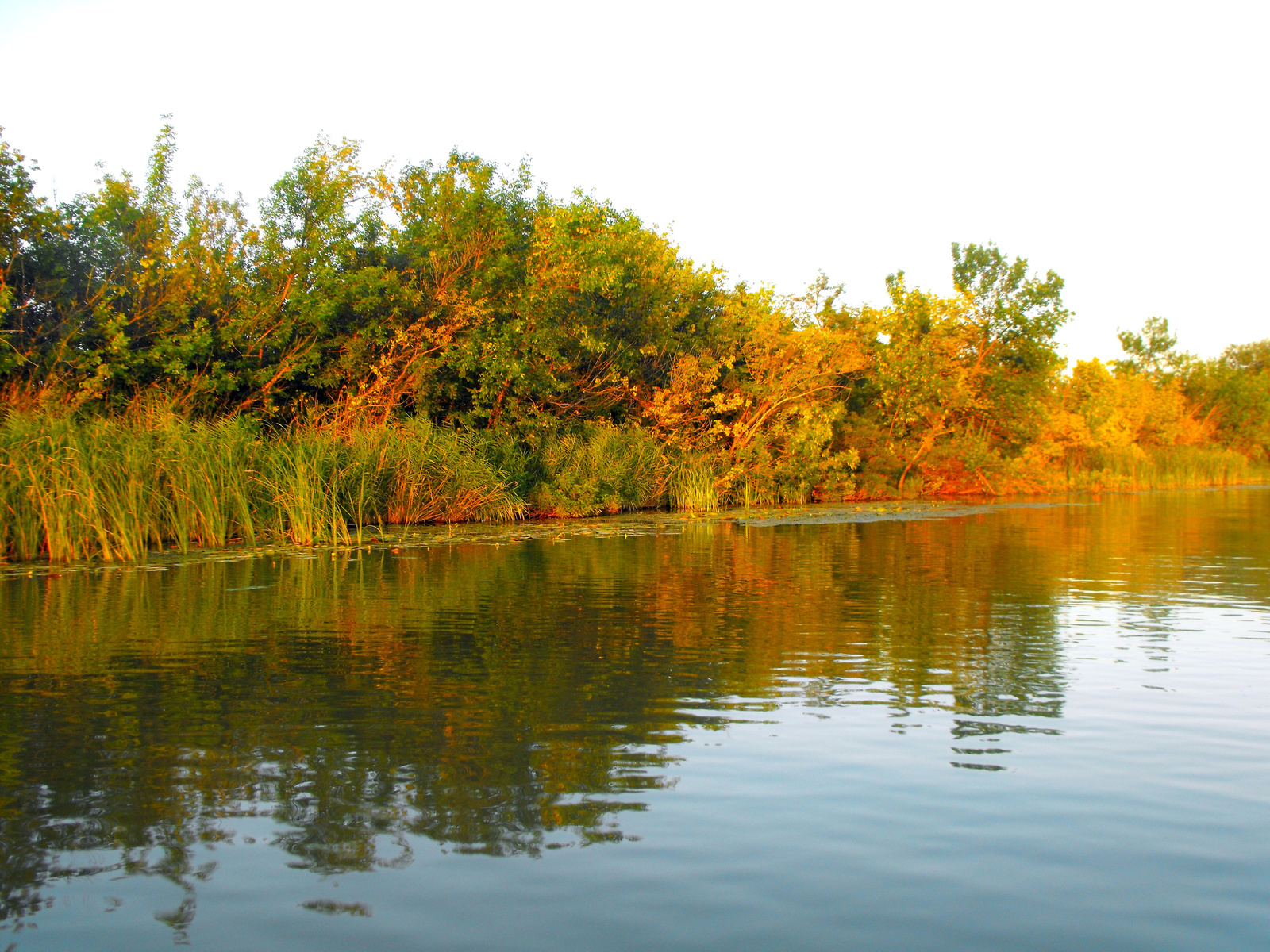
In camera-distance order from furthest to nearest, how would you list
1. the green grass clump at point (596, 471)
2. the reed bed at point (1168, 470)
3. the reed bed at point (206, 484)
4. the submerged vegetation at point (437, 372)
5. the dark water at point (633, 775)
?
the reed bed at point (1168, 470), the green grass clump at point (596, 471), the submerged vegetation at point (437, 372), the reed bed at point (206, 484), the dark water at point (633, 775)

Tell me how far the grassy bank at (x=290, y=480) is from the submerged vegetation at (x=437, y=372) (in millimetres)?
52

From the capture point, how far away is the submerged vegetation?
48.5 feet

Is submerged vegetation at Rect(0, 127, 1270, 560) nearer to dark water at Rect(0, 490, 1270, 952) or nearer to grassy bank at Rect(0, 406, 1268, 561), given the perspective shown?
grassy bank at Rect(0, 406, 1268, 561)

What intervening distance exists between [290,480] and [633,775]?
11935 mm

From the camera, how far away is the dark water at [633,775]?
302 cm

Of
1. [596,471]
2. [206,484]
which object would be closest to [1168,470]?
[596,471]

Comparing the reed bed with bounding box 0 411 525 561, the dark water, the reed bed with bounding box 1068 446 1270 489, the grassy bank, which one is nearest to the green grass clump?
the grassy bank

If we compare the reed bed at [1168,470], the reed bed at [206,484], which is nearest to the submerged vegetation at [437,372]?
the reed bed at [206,484]

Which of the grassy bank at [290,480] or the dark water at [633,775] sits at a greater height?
the grassy bank at [290,480]

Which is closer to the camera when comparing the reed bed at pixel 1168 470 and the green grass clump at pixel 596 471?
the green grass clump at pixel 596 471

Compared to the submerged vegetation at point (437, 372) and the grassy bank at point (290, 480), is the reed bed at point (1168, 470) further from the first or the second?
the grassy bank at point (290, 480)

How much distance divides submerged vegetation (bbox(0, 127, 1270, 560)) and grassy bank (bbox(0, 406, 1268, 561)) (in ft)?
0.17

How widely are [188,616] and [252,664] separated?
7.27 feet

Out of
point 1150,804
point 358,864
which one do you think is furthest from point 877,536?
point 358,864
